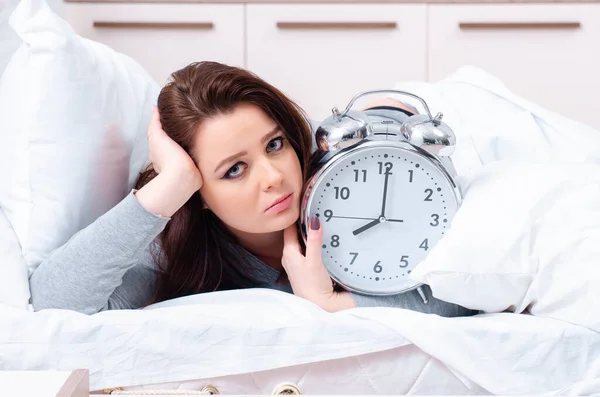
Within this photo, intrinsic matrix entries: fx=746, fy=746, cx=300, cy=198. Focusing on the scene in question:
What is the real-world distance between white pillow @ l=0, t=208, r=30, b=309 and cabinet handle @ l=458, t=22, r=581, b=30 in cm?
190

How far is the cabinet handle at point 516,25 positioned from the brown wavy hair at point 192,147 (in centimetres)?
157

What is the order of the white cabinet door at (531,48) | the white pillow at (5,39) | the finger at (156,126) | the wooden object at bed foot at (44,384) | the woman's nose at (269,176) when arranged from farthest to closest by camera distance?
the white cabinet door at (531,48)
the white pillow at (5,39)
the finger at (156,126)
the woman's nose at (269,176)
the wooden object at bed foot at (44,384)

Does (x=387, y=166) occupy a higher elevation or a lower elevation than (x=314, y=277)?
higher

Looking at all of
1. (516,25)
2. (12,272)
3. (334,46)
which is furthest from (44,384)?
(516,25)

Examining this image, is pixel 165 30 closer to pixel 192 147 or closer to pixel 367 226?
pixel 192 147

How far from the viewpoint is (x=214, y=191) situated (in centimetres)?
119

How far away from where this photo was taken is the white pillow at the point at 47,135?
4.14 feet

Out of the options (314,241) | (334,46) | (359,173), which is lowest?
(314,241)

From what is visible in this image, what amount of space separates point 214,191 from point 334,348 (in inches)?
12.9

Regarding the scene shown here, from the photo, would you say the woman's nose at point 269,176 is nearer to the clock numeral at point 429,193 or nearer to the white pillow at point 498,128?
the clock numeral at point 429,193

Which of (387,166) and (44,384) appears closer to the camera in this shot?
(44,384)

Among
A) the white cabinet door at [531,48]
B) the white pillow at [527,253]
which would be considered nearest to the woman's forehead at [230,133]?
the white pillow at [527,253]

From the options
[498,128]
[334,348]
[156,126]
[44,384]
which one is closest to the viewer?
[44,384]

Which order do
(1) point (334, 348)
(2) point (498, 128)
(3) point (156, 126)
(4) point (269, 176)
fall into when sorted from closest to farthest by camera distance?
1. (1) point (334, 348)
2. (4) point (269, 176)
3. (3) point (156, 126)
4. (2) point (498, 128)
